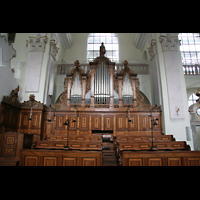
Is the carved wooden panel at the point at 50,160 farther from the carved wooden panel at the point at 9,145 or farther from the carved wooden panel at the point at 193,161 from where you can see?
the carved wooden panel at the point at 193,161

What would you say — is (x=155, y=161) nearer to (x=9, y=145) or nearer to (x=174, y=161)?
(x=174, y=161)

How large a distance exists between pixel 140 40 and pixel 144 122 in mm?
5823

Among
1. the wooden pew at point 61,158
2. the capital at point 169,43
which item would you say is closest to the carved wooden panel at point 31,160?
the wooden pew at point 61,158

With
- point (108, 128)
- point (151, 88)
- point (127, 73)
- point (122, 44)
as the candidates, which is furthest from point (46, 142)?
point (122, 44)

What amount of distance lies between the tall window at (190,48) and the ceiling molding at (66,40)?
24.0 ft

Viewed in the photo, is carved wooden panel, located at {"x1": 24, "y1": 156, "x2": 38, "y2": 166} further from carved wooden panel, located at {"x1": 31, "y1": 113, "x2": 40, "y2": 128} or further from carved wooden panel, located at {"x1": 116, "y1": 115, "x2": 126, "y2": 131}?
carved wooden panel, located at {"x1": 116, "y1": 115, "x2": 126, "y2": 131}

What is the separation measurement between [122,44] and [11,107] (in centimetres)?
850

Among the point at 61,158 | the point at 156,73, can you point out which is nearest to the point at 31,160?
the point at 61,158

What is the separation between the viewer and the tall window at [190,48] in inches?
434

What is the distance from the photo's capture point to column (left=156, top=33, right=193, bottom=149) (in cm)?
752

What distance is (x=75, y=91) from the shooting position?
8.38 m

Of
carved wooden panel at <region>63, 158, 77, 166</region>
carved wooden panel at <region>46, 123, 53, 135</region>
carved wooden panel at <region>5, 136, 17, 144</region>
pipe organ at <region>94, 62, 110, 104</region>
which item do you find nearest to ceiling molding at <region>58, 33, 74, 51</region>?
pipe organ at <region>94, 62, 110, 104</region>
